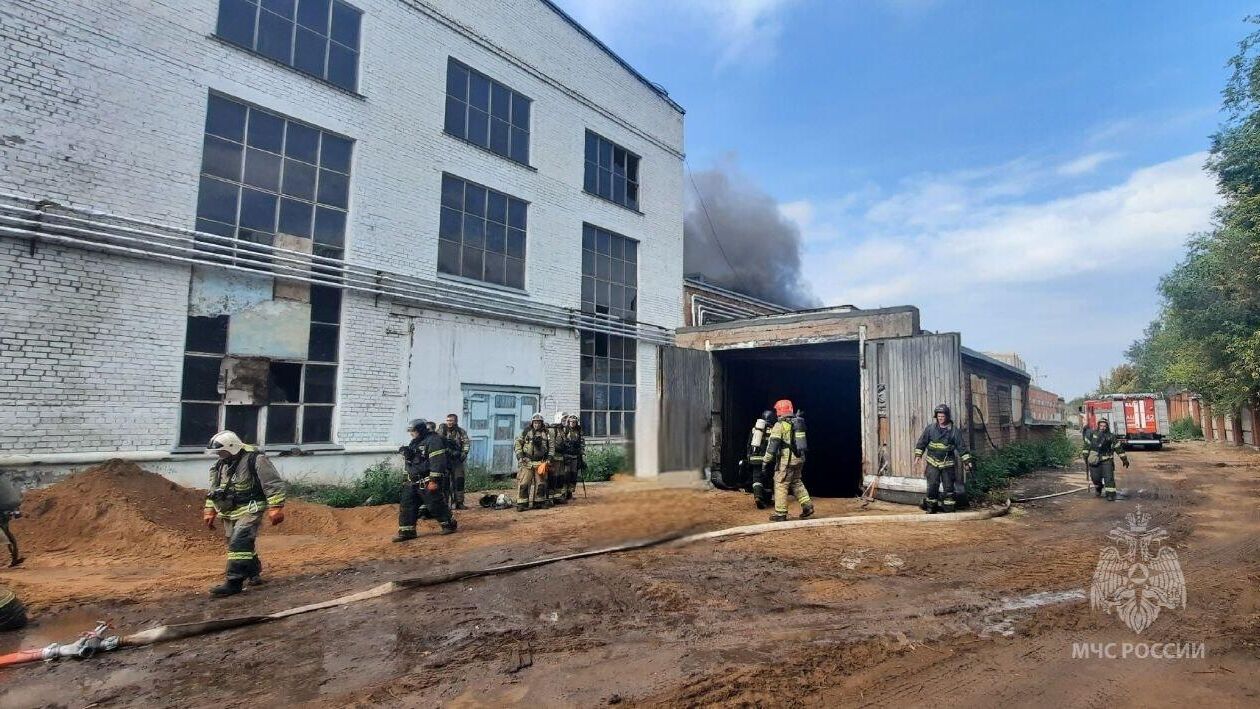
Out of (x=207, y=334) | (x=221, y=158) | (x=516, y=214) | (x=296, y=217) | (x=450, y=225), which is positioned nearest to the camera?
(x=207, y=334)

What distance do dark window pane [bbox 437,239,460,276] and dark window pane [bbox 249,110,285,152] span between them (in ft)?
11.0

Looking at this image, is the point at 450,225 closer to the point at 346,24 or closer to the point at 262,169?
the point at 262,169

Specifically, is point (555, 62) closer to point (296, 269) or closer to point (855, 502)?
point (296, 269)

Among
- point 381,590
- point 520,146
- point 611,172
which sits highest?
point 611,172

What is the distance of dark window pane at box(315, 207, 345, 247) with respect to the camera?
1084cm

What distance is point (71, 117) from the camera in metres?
8.24

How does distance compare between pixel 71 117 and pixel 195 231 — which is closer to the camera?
pixel 71 117

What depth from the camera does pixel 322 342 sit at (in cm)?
1064

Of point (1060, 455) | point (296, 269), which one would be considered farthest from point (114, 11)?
point (1060, 455)

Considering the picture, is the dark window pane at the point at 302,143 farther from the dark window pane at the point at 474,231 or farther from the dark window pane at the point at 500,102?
the dark window pane at the point at 500,102

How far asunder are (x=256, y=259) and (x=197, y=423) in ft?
9.30

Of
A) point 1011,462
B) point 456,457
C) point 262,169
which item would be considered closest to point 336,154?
point 262,169

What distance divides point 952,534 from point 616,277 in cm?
1102
